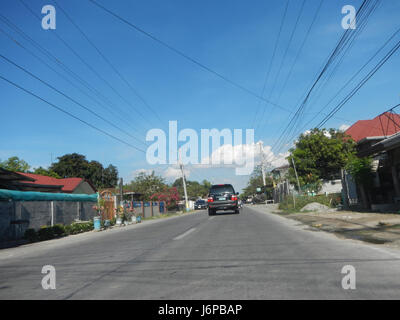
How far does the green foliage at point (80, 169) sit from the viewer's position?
61.8m

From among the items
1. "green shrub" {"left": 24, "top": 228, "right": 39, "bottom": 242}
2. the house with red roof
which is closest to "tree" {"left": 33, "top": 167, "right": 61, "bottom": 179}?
"green shrub" {"left": 24, "top": 228, "right": 39, "bottom": 242}

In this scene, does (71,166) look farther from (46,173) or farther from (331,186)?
(331,186)

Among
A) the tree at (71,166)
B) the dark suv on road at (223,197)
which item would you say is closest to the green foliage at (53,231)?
the dark suv on road at (223,197)

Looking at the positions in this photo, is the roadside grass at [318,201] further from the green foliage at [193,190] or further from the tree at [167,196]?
the green foliage at [193,190]

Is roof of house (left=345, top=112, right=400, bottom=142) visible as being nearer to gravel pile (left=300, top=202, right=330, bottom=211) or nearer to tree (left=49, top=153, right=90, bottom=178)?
gravel pile (left=300, top=202, right=330, bottom=211)

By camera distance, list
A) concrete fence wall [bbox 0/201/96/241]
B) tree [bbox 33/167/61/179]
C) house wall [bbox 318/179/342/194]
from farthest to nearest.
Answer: tree [bbox 33/167/61/179]
house wall [bbox 318/179/342/194]
concrete fence wall [bbox 0/201/96/241]

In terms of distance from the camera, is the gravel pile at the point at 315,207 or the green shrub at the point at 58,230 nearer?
the green shrub at the point at 58,230

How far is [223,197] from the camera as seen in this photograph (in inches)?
966

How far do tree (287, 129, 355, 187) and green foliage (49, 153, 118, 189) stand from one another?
37954 millimetres

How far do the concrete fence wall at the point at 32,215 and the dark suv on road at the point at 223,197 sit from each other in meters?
9.24

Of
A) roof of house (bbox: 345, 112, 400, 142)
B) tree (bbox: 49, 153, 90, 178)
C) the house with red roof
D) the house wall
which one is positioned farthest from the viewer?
tree (bbox: 49, 153, 90, 178)

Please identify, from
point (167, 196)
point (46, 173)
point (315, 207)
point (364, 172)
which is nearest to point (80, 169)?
point (46, 173)

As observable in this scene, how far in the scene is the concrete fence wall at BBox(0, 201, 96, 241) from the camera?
49.6ft

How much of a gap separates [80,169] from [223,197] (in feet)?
149
